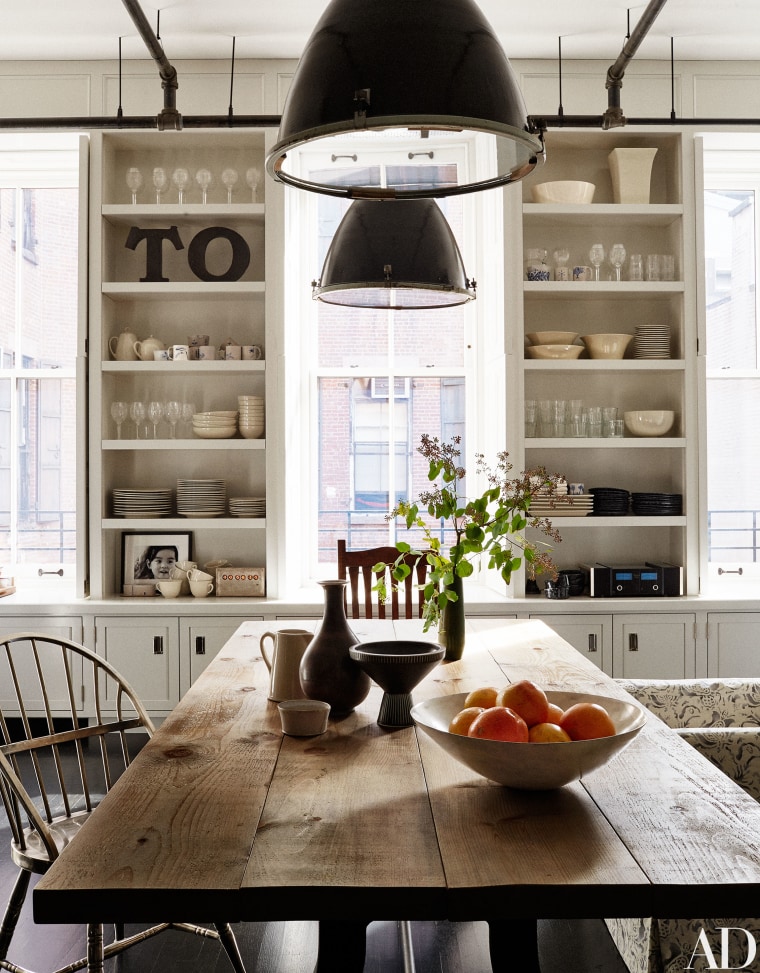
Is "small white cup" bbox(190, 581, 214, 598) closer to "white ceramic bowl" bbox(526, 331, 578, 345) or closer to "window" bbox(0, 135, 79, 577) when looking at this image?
"window" bbox(0, 135, 79, 577)

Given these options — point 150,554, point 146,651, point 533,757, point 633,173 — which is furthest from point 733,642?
point 533,757

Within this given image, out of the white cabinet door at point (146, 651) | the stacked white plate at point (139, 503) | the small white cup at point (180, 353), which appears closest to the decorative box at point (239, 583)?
the white cabinet door at point (146, 651)

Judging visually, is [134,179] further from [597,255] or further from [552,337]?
[597,255]

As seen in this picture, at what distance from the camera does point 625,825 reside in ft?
4.29

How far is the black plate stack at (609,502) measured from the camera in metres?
4.24

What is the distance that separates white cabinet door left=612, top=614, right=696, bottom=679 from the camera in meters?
4.04

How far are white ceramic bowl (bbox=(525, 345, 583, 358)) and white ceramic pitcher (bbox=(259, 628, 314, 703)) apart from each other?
2.61 meters

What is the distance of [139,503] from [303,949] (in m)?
2.50

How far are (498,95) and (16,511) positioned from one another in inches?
164

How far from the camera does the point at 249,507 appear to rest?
432cm

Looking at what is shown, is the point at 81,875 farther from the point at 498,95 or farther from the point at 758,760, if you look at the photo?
the point at 758,760

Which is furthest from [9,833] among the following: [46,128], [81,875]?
[46,128]

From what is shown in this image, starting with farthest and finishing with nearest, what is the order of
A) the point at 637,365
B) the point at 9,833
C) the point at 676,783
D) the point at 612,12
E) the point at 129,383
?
1. the point at 129,383
2. the point at 637,365
3. the point at 612,12
4. the point at 9,833
5. the point at 676,783

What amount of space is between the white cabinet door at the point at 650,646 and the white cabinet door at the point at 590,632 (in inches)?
1.2
